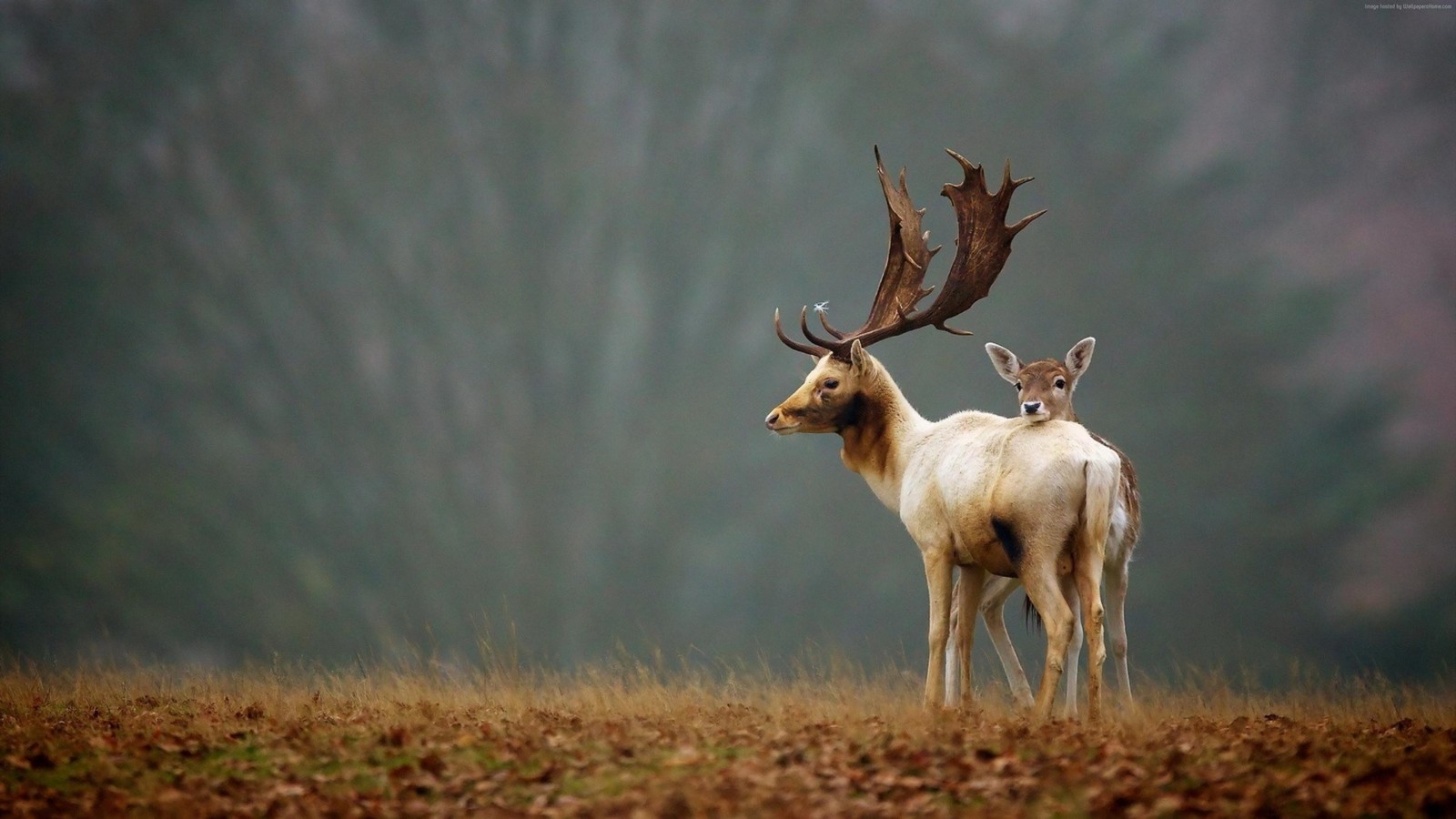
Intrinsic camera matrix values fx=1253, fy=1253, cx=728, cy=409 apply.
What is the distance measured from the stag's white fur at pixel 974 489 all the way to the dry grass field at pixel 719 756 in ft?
2.96

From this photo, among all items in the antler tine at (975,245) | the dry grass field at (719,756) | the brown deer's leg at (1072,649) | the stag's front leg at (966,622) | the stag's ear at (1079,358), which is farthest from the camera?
the antler tine at (975,245)

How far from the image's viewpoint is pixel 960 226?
1334 cm

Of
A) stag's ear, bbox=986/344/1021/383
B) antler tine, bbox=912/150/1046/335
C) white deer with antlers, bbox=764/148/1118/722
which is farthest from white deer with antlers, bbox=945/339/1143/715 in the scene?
antler tine, bbox=912/150/1046/335

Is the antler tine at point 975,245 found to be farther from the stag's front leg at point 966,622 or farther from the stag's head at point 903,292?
the stag's front leg at point 966,622

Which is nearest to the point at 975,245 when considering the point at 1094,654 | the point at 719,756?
the point at 1094,654

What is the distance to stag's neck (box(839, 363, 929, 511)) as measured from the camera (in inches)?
487

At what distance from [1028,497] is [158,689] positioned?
9.14 m

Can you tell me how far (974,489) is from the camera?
1077 centimetres

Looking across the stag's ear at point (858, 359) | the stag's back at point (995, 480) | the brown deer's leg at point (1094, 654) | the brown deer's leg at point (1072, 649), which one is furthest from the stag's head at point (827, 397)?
the brown deer's leg at point (1094, 654)

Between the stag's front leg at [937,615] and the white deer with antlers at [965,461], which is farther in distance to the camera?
the stag's front leg at [937,615]

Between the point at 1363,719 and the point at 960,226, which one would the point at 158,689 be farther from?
the point at 1363,719

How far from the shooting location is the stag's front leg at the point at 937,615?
11.1m

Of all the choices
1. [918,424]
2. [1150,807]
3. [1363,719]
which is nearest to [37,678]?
[918,424]

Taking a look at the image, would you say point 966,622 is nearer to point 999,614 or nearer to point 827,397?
point 999,614
